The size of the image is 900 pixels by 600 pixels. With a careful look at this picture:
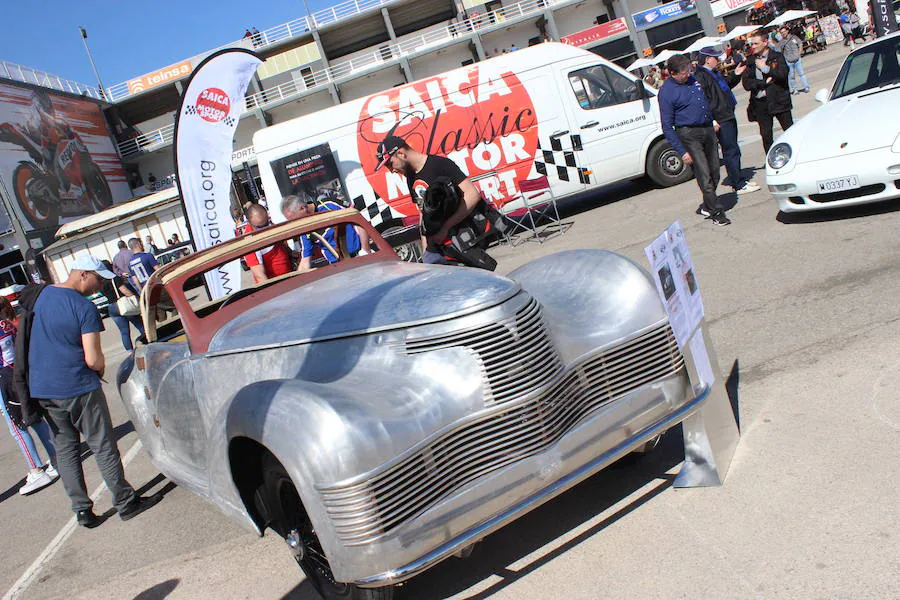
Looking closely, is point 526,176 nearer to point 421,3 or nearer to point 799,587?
point 799,587

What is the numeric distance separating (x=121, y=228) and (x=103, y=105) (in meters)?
25.4

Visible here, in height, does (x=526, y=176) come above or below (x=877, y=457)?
above

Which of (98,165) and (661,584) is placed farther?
(98,165)

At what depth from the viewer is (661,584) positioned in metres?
2.68

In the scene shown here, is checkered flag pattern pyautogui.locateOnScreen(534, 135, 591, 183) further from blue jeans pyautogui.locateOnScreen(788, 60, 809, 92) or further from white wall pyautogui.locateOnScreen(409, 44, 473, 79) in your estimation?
white wall pyautogui.locateOnScreen(409, 44, 473, 79)

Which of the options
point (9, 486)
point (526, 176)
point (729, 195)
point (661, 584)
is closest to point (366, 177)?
point (526, 176)

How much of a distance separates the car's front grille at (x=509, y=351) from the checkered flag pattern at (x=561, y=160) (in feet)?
31.8

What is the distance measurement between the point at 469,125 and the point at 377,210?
2074mm

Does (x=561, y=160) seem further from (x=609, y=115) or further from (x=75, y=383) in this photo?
(x=75, y=383)

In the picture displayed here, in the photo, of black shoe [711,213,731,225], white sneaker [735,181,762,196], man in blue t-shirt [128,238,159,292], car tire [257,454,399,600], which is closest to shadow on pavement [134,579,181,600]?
car tire [257,454,399,600]

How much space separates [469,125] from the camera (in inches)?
480

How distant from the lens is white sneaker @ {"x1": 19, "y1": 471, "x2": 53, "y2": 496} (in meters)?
6.31

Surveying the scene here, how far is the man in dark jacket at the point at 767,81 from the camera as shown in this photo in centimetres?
902

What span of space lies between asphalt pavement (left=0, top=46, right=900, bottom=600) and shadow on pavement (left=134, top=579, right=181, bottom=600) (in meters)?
0.01
